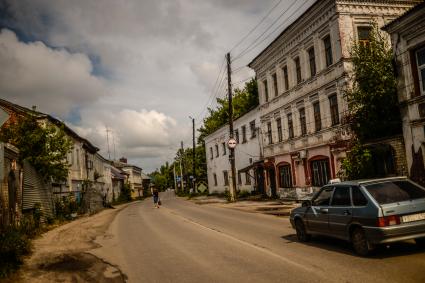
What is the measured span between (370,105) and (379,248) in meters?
11.6

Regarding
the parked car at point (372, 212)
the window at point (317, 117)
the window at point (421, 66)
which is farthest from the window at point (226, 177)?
the parked car at point (372, 212)

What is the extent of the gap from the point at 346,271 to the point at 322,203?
10.3 feet

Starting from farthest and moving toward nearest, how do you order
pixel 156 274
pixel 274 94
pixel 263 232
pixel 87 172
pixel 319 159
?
pixel 87 172 < pixel 274 94 < pixel 319 159 < pixel 263 232 < pixel 156 274

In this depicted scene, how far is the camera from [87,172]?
44781 millimetres

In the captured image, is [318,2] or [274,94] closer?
[318,2]

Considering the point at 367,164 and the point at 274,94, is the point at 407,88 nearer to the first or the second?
the point at 367,164

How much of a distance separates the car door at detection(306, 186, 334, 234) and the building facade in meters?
7.34

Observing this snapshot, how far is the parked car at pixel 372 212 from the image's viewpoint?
8.13m

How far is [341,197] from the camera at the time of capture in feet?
31.5

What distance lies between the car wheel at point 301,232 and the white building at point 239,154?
73.1 ft

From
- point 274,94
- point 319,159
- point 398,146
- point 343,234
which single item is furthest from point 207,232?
point 274,94

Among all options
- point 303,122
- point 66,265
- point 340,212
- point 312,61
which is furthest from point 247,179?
point 340,212

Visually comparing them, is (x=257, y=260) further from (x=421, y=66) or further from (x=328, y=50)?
(x=328, y=50)

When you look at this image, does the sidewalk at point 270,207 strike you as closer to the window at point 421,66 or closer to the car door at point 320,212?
the window at point 421,66
